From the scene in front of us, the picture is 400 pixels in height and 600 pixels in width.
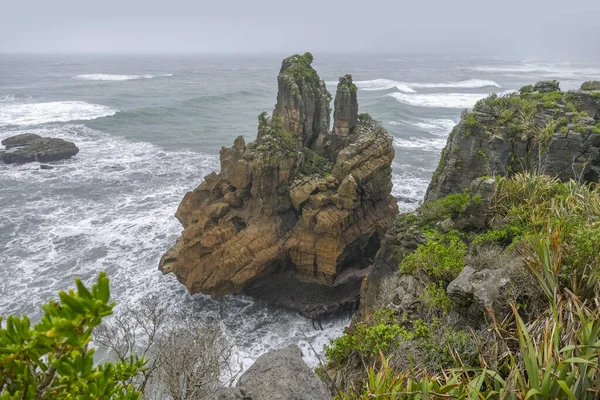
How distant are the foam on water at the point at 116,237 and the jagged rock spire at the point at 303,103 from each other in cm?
788

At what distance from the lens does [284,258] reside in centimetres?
1725

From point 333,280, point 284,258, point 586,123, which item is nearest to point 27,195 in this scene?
point 284,258

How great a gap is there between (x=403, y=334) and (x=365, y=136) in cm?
1156

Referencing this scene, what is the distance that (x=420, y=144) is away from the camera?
39000 millimetres

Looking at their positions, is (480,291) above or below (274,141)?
below

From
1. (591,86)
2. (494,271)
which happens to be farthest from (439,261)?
(591,86)

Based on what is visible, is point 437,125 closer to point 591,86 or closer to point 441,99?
point 441,99

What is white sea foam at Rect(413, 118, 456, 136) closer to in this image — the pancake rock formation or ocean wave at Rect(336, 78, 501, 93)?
ocean wave at Rect(336, 78, 501, 93)

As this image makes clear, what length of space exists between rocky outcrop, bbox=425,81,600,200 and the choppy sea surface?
25.7 feet

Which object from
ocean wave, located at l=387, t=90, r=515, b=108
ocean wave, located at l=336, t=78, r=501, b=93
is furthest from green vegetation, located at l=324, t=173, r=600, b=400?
ocean wave, located at l=336, t=78, r=501, b=93

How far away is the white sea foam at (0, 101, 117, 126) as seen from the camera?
49.2m

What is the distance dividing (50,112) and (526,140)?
57416 millimetres

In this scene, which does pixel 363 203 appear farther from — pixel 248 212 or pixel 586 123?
pixel 586 123

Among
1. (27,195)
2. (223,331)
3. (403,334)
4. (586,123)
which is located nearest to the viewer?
(403,334)
